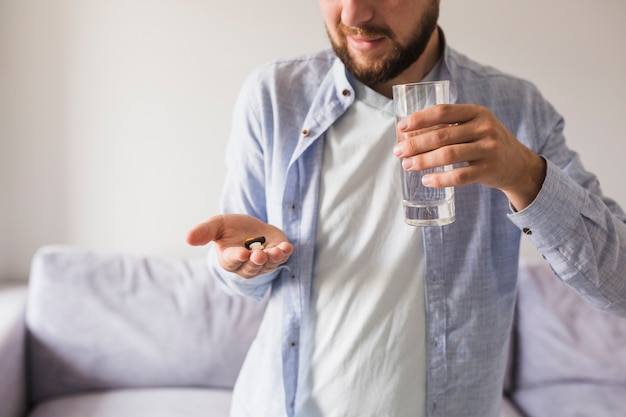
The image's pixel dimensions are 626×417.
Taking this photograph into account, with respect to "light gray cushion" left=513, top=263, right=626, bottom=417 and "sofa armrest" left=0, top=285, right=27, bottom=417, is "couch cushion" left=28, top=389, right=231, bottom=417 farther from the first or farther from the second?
"light gray cushion" left=513, top=263, right=626, bottom=417

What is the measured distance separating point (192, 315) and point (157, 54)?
890 millimetres

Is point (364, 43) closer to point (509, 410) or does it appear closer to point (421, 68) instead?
point (421, 68)

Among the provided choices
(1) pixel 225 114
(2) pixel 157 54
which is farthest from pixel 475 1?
(2) pixel 157 54

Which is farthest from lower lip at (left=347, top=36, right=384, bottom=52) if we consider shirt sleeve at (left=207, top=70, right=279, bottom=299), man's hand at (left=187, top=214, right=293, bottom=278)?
man's hand at (left=187, top=214, right=293, bottom=278)

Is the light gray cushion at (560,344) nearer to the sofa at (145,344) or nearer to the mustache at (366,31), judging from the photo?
the sofa at (145,344)

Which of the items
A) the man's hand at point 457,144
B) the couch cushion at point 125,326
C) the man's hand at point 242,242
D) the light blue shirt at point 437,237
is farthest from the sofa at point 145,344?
the man's hand at point 457,144

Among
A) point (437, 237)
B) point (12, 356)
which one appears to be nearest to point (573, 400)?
point (437, 237)

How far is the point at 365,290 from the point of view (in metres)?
1.01

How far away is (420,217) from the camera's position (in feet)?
2.82

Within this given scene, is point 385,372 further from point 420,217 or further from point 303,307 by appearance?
point 420,217

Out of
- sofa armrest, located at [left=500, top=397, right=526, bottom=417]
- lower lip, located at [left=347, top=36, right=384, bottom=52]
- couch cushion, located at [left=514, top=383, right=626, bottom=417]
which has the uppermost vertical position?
lower lip, located at [left=347, top=36, right=384, bottom=52]

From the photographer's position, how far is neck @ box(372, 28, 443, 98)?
1076mm

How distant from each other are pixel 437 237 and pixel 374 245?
4.0 inches

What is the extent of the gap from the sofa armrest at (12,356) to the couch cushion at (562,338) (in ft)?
5.38
